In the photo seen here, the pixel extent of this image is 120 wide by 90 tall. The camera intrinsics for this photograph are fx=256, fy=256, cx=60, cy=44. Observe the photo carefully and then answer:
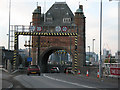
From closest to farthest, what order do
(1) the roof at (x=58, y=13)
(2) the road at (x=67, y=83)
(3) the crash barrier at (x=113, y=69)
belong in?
1. (2) the road at (x=67, y=83)
2. (3) the crash barrier at (x=113, y=69)
3. (1) the roof at (x=58, y=13)

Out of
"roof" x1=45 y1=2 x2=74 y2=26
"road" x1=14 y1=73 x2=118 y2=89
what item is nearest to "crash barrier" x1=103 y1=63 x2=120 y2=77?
"road" x1=14 y1=73 x2=118 y2=89

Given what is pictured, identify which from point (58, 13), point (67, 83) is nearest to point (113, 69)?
point (67, 83)

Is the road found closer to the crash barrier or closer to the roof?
the crash barrier

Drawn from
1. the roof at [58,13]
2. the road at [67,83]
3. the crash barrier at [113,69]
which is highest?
the roof at [58,13]

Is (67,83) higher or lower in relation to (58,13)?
lower

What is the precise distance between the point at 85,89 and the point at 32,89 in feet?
10.9

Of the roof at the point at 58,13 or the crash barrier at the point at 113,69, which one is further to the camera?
the roof at the point at 58,13

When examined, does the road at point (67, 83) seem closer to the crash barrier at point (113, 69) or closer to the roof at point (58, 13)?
the crash barrier at point (113, 69)

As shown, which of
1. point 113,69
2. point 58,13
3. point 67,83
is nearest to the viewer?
point 67,83

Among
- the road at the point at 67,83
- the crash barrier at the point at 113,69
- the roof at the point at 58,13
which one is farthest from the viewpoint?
the roof at the point at 58,13

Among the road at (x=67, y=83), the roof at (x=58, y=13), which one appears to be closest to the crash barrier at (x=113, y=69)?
the road at (x=67, y=83)

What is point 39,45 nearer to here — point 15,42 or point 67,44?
point 67,44

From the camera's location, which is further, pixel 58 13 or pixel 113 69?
pixel 58 13

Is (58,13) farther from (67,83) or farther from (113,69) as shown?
(67,83)
